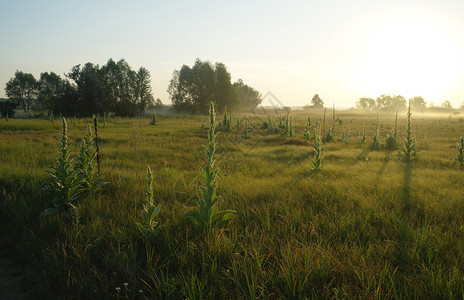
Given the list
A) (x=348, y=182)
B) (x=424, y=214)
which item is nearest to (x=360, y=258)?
(x=424, y=214)

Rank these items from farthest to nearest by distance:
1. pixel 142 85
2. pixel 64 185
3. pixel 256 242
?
pixel 142 85 → pixel 64 185 → pixel 256 242

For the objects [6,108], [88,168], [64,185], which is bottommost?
[64,185]

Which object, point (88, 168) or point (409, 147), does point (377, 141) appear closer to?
point (409, 147)

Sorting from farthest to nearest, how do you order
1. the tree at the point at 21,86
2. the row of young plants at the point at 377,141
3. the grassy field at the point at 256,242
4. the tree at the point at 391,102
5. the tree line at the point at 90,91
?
the tree at the point at 391,102 < the tree at the point at 21,86 < the tree line at the point at 90,91 < the row of young plants at the point at 377,141 < the grassy field at the point at 256,242

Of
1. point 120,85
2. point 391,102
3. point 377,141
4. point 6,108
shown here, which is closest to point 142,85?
point 120,85

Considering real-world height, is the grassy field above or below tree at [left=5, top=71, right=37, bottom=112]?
below

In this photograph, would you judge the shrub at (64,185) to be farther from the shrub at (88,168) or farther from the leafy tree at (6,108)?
the leafy tree at (6,108)

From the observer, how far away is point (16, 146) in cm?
1042

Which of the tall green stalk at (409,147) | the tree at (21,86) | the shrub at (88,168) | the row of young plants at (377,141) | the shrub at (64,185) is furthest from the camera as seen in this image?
the tree at (21,86)

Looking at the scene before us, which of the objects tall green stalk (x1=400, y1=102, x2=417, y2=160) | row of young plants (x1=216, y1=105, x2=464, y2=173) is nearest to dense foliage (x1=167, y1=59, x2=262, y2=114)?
row of young plants (x1=216, y1=105, x2=464, y2=173)

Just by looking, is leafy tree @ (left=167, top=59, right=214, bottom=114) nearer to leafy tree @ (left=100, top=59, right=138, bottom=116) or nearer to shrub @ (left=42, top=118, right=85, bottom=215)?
leafy tree @ (left=100, top=59, right=138, bottom=116)

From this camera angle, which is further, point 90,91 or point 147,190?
point 90,91

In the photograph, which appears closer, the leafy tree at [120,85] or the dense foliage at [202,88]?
the leafy tree at [120,85]

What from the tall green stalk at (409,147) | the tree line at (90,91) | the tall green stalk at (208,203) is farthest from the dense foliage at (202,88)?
the tall green stalk at (208,203)
